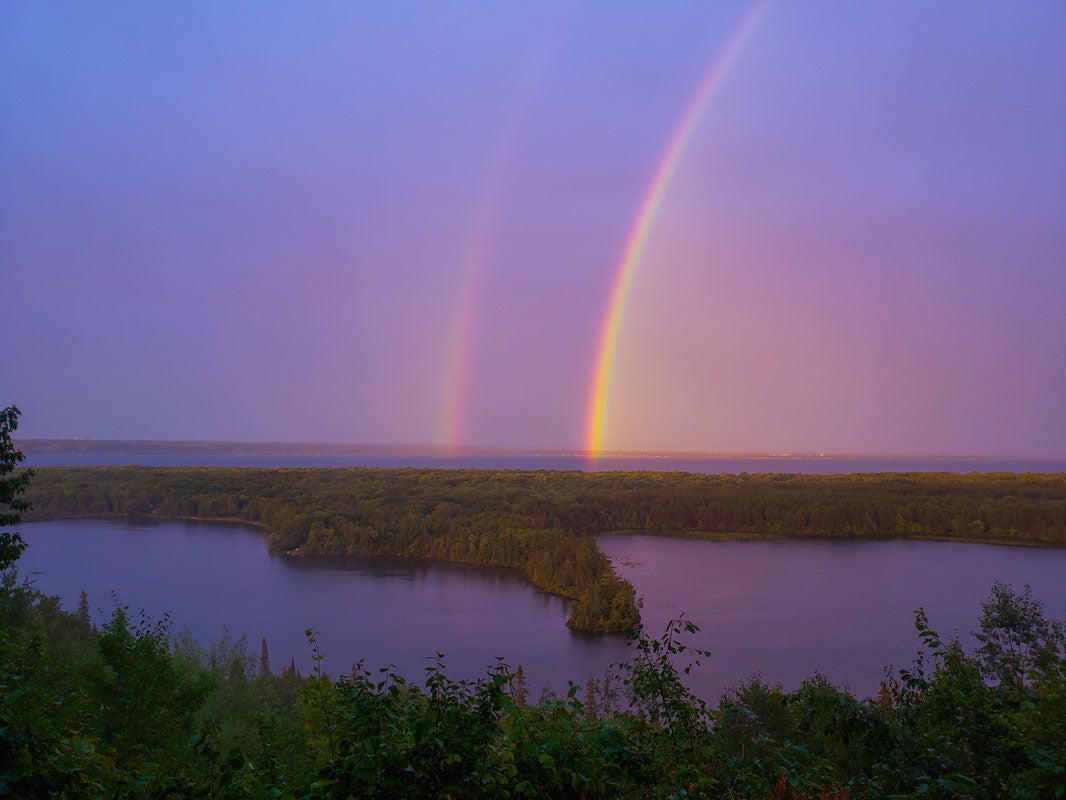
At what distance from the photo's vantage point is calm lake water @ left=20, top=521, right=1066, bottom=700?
20500 mm

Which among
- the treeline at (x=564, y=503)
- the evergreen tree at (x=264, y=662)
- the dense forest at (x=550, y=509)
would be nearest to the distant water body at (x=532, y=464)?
the treeline at (x=564, y=503)

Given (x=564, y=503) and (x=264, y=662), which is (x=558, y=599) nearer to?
(x=264, y=662)

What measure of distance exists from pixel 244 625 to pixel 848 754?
25.3m

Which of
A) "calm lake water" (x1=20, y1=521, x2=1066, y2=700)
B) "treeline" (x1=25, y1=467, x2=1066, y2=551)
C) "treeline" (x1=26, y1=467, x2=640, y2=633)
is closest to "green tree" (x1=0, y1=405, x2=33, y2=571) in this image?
"calm lake water" (x1=20, y1=521, x2=1066, y2=700)

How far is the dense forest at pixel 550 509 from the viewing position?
38.5m

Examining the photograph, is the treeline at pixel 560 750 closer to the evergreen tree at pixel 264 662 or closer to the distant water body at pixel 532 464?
the evergreen tree at pixel 264 662

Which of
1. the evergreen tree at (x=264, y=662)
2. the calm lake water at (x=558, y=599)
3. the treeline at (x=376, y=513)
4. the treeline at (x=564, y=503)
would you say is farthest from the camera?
the treeline at (x=564, y=503)

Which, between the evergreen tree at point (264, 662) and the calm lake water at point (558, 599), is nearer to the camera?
the evergreen tree at point (264, 662)

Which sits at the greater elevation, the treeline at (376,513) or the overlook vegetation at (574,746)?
the overlook vegetation at (574,746)

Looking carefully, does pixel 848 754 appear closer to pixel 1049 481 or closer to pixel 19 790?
pixel 19 790

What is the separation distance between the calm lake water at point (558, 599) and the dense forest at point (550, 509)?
1.93 meters

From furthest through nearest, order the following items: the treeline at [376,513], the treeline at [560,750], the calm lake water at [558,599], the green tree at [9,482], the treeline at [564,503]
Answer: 1. the treeline at [564,503]
2. the treeline at [376,513]
3. the calm lake water at [558,599]
4. the green tree at [9,482]
5. the treeline at [560,750]

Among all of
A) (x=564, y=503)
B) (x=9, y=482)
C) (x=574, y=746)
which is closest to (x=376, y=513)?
(x=564, y=503)

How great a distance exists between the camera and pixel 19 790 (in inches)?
76.2
